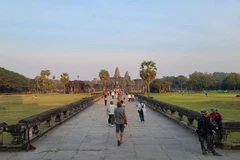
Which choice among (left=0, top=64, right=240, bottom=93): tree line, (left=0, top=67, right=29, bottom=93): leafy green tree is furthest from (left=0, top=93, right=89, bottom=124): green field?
(left=0, top=67, right=29, bottom=93): leafy green tree

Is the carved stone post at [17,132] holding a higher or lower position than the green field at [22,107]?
higher

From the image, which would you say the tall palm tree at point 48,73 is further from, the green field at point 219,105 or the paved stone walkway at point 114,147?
the paved stone walkway at point 114,147

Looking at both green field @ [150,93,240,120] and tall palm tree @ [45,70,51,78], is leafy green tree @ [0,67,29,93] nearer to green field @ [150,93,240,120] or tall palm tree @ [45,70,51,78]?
tall palm tree @ [45,70,51,78]

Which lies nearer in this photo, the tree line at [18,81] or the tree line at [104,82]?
the tree line at [104,82]

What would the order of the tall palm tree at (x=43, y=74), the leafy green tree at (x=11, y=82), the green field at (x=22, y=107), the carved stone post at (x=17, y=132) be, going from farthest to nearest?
the tall palm tree at (x=43, y=74) → the leafy green tree at (x=11, y=82) → the green field at (x=22, y=107) → the carved stone post at (x=17, y=132)

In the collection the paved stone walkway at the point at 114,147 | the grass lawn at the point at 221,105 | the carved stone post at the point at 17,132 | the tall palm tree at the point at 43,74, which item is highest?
the tall palm tree at the point at 43,74

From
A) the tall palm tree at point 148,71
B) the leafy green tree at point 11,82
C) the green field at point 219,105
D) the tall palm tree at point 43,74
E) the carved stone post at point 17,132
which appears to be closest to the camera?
the carved stone post at point 17,132

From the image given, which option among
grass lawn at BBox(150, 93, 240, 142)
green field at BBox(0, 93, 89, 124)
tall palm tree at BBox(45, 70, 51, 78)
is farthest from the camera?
tall palm tree at BBox(45, 70, 51, 78)

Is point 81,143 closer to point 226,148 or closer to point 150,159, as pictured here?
point 150,159

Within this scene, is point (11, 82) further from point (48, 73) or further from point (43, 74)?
point (48, 73)

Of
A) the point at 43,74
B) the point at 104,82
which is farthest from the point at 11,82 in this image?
the point at 104,82

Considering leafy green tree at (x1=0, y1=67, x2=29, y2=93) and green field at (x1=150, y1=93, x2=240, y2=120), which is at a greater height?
leafy green tree at (x1=0, y1=67, x2=29, y2=93)

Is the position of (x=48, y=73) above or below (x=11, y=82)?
above

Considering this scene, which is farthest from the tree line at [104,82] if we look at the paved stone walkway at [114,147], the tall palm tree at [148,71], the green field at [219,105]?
the paved stone walkway at [114,147]
